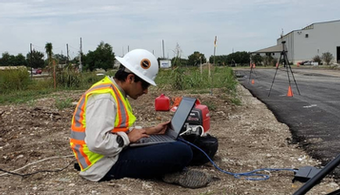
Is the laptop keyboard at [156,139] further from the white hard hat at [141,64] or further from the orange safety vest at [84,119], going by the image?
the white hard hat at [141,64]

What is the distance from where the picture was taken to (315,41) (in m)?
85.2

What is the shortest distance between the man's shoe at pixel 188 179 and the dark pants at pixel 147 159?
145 millimetres

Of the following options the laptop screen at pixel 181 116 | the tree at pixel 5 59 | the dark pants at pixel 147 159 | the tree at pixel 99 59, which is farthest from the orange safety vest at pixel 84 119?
the tree at pixel 5 59

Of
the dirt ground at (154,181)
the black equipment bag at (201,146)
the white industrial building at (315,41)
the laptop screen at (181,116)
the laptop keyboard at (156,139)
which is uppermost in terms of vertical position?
the white industrial building at (315,41)

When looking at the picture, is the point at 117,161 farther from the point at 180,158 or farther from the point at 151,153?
the point at 180,158

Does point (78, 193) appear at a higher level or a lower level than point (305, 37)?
lower

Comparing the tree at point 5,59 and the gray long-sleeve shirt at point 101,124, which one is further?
the tree at point 5,59

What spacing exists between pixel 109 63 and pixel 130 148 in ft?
144

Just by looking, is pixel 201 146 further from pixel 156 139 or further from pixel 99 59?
pixel 99 59

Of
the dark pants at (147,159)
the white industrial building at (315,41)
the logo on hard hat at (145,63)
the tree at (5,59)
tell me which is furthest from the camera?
the white industrial building at (315,41)

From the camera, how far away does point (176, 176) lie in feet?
12.6

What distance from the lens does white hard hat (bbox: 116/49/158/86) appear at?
3486mm

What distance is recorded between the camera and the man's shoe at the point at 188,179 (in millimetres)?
3820

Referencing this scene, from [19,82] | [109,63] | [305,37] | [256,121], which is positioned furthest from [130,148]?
[305,37]
